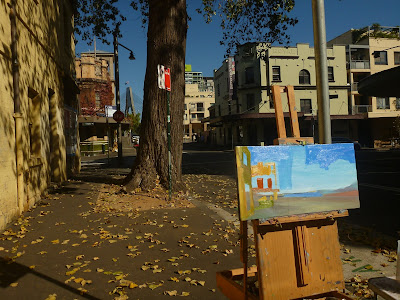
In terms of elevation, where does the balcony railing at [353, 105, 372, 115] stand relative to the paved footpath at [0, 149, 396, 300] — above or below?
above

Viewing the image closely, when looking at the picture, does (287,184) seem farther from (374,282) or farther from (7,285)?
(7,285)

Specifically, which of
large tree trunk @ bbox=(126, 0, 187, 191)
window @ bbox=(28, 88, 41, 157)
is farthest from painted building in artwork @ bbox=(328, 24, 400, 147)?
window @ bbox=(28, 88, 41, 157)

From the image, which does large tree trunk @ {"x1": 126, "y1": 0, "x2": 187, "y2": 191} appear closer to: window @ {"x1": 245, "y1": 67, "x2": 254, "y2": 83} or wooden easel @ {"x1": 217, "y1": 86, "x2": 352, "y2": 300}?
wooden easel @ {"x1": 217, "y1": 86, "x2": 352, "y2": 300}

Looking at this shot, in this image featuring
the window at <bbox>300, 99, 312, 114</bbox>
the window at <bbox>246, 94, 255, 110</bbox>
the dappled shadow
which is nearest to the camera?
the dappled shadow

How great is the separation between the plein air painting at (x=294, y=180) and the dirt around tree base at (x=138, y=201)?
5.38 metres

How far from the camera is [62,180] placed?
11844 millimetres

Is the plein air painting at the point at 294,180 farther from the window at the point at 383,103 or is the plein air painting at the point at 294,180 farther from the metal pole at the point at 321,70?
the window at the point at 383,103

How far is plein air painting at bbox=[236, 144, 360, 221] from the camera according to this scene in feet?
8.36

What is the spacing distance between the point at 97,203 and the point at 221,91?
Answer: 43713mm

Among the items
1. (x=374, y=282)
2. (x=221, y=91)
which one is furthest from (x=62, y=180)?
(x=221, y=91)

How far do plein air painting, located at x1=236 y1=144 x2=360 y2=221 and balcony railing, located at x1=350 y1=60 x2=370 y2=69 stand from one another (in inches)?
1774

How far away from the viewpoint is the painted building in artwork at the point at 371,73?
4103cm

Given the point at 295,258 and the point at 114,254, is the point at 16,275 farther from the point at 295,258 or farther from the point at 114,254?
the point at 295,258

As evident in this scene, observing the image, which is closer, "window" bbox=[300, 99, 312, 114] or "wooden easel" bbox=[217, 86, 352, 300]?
"wooden easel" bbox=[217, 86, 352, 300]
